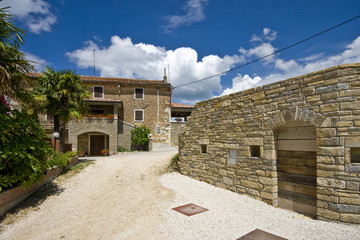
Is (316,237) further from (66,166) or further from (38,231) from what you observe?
(66,166)

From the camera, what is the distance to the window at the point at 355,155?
14.3 ft

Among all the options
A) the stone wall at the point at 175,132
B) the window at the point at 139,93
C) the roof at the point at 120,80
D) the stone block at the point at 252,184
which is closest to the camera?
the stone block at the point at 252,184

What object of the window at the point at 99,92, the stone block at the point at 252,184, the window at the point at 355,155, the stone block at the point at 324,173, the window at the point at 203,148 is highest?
the window at the point at 99,92

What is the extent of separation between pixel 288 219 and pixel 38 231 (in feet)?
18.9

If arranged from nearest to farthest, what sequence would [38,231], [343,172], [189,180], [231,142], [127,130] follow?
[343,172], [38,231], [231,142], [189,180], [127,130]

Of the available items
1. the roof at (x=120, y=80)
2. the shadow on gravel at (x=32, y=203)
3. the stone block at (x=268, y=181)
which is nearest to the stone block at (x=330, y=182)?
the stone block at (x=268, y=181)

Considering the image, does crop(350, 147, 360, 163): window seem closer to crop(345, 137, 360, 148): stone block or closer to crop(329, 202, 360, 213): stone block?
crop(345, 137, 360, 148): stone block

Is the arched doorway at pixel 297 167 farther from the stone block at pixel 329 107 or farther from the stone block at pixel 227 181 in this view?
the stone block at pixel 227 181

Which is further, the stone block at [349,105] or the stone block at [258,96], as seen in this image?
the stone block at [258,96]

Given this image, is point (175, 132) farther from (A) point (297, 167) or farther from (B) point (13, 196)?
(A) point (297, 167)

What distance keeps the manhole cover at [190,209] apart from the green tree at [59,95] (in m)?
8.54

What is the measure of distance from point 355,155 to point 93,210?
6625 millimetres

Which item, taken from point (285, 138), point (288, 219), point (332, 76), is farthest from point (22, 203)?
point (332, 76)

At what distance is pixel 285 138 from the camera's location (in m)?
5.73
